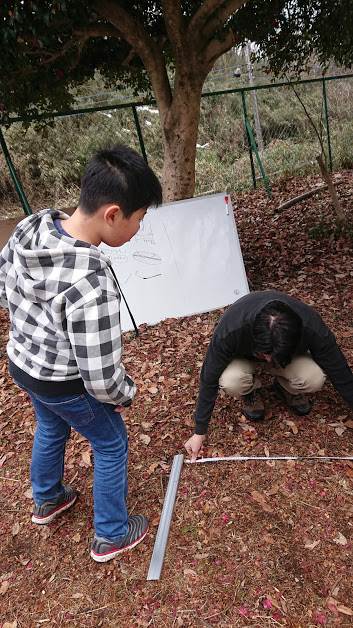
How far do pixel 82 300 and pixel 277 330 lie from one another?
0.83m

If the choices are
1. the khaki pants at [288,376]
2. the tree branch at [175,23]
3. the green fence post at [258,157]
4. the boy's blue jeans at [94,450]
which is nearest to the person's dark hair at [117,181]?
the boy's blue jeans at [94,450]

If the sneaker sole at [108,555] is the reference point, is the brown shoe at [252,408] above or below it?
above

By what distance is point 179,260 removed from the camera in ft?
12.4

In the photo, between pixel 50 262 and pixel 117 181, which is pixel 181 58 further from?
pixel 50 262

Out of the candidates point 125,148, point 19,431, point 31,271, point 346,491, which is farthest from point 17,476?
point 125,148

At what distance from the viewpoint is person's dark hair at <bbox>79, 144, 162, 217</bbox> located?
130cm

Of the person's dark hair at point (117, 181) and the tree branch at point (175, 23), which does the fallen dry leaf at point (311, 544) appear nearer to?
the person's dark hair at point (117, 181)

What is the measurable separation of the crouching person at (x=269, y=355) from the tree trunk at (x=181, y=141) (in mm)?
2448

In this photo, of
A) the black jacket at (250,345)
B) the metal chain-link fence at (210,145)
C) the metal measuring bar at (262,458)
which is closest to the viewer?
the black jacket at (250,345)

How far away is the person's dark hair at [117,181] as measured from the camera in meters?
1.30

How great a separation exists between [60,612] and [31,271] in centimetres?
142

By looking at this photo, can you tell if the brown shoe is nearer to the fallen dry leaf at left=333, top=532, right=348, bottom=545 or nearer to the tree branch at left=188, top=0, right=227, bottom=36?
the fallen dry leaf at left=333, top=532, right=348, bottom=545

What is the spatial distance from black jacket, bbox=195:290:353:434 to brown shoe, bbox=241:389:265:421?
1.59 feet

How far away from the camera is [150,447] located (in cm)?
245
